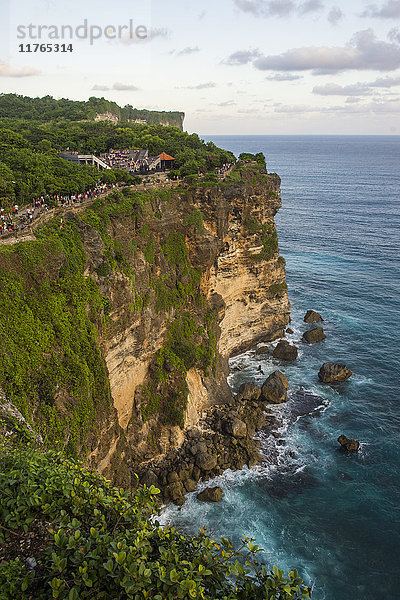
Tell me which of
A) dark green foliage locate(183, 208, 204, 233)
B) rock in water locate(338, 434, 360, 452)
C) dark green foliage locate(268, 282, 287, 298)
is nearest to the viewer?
rock in water locate(338, 434, 360, 452)

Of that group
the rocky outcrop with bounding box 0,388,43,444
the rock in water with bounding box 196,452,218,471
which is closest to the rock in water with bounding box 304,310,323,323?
the rock in water with bounding box 196,452,218,471

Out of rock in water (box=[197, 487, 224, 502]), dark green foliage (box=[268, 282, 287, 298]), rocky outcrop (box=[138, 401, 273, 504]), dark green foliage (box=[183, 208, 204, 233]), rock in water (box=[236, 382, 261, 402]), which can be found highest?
dark green foliage (box=[183, 208, 204, 233])

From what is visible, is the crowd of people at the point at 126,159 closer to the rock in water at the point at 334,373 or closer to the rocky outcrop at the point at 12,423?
the rock in water at the point at 334,373

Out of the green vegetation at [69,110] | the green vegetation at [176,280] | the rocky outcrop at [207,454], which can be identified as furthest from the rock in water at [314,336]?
the green vegetation at [69,110]

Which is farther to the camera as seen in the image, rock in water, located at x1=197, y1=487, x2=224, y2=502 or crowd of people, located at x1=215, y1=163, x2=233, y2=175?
crowd of people, located at x1=215, y1=163, x2=233, y2=175

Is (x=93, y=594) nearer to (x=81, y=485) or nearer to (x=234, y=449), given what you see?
(x=81, y=485)

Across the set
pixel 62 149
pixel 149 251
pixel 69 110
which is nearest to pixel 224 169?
pixel 62 149

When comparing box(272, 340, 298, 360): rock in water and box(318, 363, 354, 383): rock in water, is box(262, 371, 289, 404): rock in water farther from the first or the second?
box(272, 340, 298, 360): rock in water

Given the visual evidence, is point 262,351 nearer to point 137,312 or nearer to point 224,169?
point 137,312

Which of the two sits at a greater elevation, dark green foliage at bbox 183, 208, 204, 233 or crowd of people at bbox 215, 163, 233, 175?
crowd of people at bbox 215, 163, 233, 175
